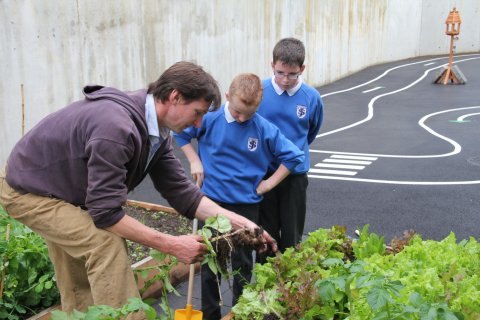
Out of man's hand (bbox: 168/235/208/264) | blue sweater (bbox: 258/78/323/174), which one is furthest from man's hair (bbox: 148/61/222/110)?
blue sweater (bbox: 258/78/323/174)

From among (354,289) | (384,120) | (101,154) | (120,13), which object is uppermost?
(120,13)

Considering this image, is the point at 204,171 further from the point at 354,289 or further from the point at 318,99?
the point at 354,289

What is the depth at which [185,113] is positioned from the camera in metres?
2.62

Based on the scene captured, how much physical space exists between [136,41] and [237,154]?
8358 millimetres

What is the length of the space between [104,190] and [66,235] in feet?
1.37

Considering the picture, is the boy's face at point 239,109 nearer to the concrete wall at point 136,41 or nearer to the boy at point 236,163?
the boy at point 236,163

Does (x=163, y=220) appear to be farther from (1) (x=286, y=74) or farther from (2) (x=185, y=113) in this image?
(2) (x=185, y=113)

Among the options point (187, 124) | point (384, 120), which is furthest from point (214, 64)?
point (187, 124)

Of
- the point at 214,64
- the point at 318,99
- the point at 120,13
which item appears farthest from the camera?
the point at 214,64

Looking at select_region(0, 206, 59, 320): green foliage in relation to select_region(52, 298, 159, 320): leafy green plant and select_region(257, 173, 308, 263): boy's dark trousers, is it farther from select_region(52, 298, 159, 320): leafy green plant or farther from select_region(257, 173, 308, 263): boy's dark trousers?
select_region(257, 173, 308, 263): boy's dark trousers

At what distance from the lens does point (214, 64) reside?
14.6m

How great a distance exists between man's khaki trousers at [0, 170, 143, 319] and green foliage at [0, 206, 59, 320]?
0.98 metres

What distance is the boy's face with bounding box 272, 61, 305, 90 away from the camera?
4082 mm

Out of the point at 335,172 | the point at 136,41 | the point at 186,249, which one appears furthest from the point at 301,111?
Result: the point at 136,41
